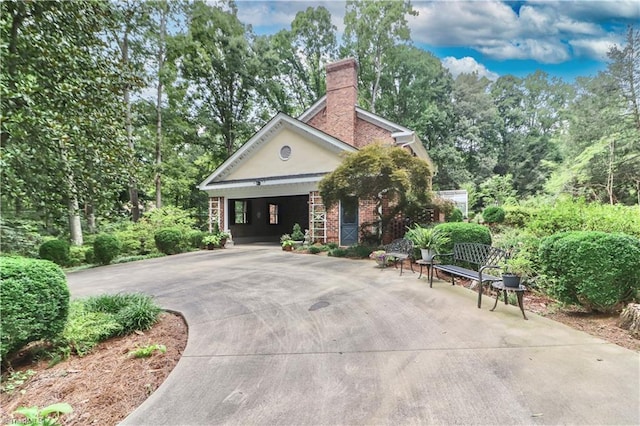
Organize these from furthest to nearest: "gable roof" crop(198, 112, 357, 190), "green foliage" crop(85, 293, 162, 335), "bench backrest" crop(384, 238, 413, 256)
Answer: "gable roof" crop(198, 112, 357, 190) < "bench backrest" crop(384, 238, 413, 256) < "green foliage" crop(85, 293, 162, 335)

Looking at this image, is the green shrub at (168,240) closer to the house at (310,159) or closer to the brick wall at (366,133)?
the house at (310,159)

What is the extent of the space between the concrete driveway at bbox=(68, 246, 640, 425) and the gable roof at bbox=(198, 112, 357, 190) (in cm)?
890

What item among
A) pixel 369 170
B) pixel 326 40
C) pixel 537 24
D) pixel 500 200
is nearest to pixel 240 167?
pixel 369 170

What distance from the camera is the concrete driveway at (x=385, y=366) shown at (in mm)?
2334

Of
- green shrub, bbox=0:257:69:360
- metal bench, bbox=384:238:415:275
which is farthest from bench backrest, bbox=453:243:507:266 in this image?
green shrub, bbox=0:257:69:360

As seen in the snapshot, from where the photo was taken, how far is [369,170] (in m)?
9.79

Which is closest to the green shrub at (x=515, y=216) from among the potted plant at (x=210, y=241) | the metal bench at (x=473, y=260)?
the metal bench at (x=473, y=260)

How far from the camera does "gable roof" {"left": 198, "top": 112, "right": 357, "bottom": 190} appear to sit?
520 inches

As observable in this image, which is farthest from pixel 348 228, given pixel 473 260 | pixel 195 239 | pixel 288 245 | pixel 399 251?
pixel 195 239

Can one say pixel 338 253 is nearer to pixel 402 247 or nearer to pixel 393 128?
pixel 402 247

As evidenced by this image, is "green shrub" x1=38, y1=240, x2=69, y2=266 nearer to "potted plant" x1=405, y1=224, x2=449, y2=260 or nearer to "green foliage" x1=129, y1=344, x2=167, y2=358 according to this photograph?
"green foliage" x1=129, y1=344, x2=167, y2=358

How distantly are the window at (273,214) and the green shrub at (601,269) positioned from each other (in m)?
17.1

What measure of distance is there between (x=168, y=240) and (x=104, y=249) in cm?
249

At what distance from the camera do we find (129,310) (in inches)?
166
